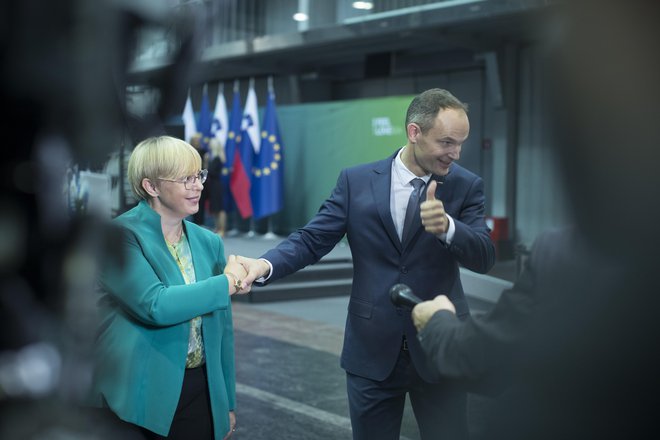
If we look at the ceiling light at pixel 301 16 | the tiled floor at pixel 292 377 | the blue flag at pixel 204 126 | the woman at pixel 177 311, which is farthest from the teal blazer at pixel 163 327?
the ceiling light at pixel 301 16

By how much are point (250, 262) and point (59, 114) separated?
1827 millimetres

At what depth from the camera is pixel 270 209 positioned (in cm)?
1312

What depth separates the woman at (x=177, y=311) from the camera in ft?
6.88

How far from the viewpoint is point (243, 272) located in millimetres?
2395

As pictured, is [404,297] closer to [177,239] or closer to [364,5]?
[177,239]

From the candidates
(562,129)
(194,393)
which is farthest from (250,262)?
(562,129)

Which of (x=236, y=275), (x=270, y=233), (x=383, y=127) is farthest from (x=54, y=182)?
(x=270, y=233)

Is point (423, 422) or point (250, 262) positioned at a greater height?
point (250, 262)

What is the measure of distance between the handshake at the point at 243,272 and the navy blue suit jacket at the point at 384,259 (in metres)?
0.09

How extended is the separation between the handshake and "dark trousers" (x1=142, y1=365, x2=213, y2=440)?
0.27 m

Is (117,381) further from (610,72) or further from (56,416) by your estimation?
(610,72)

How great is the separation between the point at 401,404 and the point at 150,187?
111 cm

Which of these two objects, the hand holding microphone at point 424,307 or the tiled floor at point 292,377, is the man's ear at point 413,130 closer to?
the hand holding microphone at point 424,307

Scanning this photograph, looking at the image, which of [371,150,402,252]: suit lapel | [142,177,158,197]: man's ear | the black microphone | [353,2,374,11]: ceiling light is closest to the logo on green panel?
[353,2,374,11]: ceiling light
